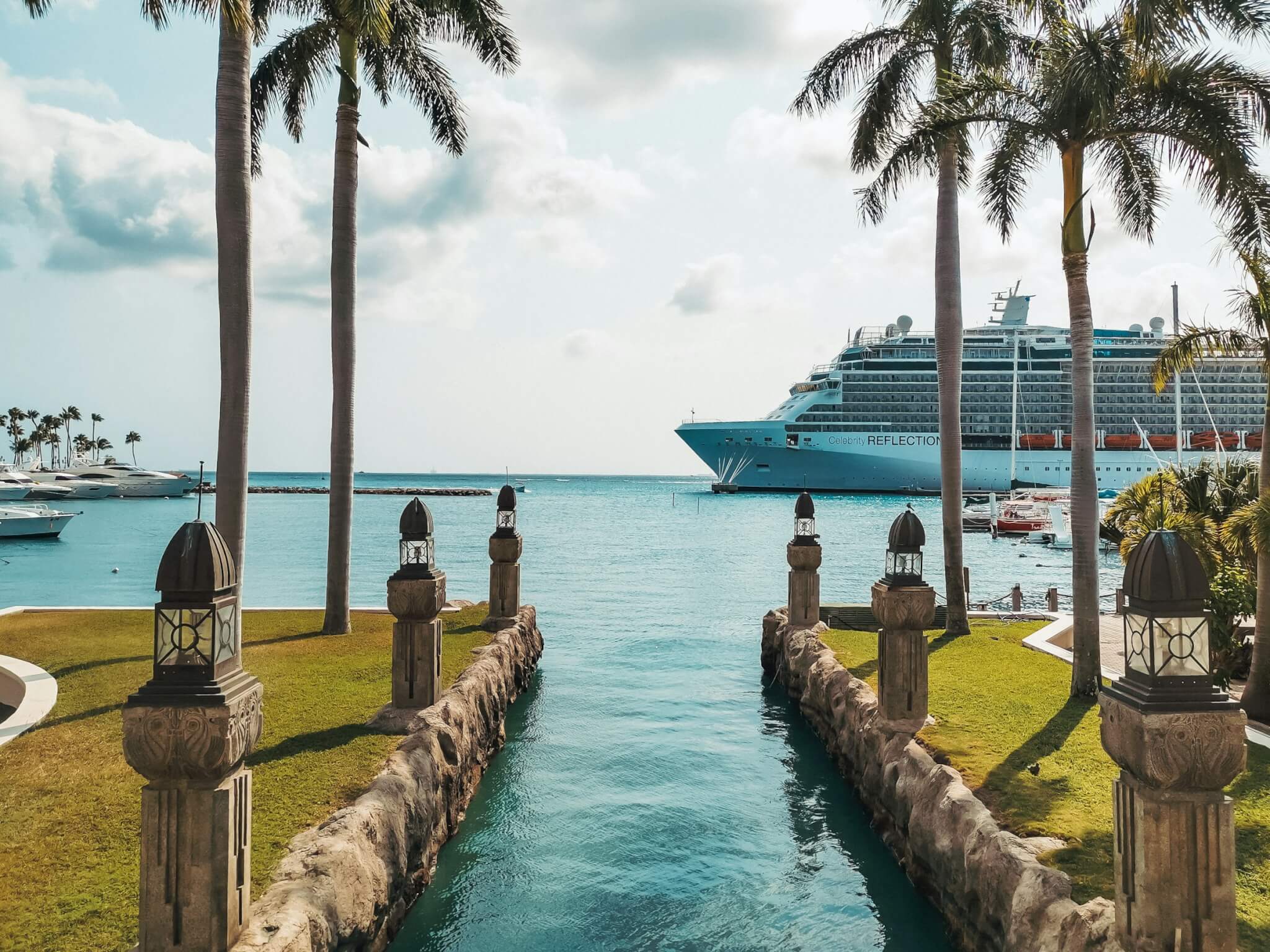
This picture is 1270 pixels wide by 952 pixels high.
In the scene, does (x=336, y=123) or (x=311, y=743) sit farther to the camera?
(x=336, y=123)

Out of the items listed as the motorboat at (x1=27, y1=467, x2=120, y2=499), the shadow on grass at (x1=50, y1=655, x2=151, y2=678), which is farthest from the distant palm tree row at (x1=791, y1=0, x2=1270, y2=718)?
the motorboat at (x1=27, y1=467, x2=120, y2=499)

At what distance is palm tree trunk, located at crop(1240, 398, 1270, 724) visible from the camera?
26.3 ft

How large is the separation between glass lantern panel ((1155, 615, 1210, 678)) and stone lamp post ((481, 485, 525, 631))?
970cm

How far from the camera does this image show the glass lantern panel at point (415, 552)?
757cm

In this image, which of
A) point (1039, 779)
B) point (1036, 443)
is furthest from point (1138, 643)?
point (1036, 443)

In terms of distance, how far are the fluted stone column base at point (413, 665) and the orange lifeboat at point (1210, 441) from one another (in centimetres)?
7240

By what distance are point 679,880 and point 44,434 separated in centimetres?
11626

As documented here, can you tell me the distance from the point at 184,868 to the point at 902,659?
5673mm

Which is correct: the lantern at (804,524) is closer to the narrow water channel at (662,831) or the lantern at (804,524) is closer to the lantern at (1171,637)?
the narrow water channel at (662,831)

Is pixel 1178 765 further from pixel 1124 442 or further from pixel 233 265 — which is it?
pixel 1124 442

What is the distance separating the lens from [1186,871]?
3.41 m

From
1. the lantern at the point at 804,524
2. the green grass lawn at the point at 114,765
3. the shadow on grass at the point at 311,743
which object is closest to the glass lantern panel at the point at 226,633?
the green grass lawn at the point at 114,765

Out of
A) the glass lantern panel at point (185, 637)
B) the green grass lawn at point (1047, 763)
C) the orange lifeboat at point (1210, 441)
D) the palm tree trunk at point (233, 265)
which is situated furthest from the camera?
the orange lifeboat at point (1210, 441)

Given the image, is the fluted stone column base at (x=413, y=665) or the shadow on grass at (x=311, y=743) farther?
the fluted stone column base at (x=413, y=665)
